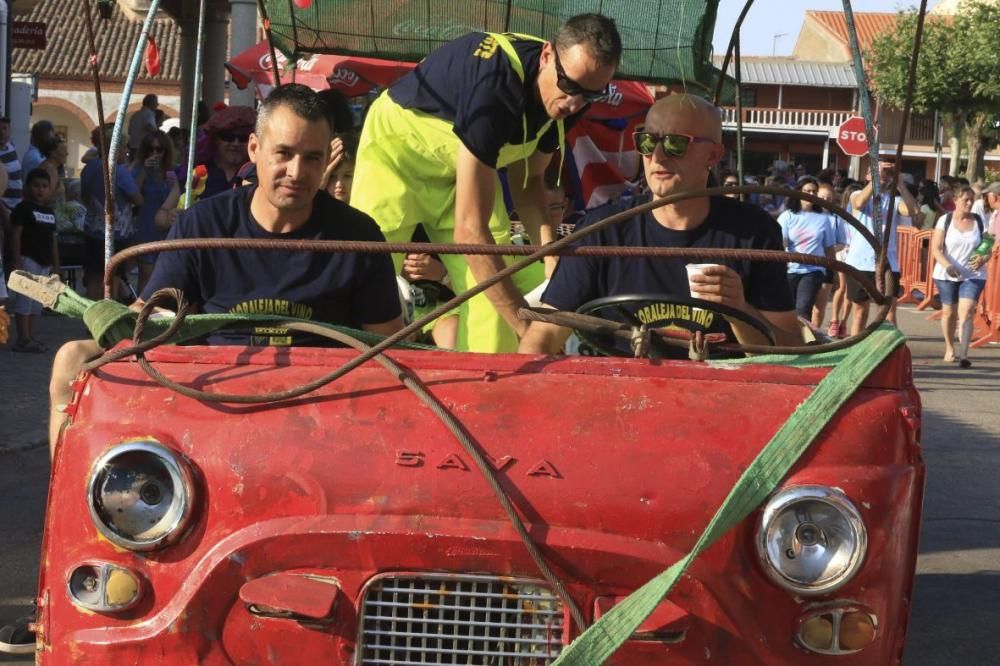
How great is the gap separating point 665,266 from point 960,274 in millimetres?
11289

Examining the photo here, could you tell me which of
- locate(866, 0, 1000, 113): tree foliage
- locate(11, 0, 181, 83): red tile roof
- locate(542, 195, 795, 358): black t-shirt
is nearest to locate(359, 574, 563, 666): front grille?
locate(542, 195, 795, 358): black t-shirt

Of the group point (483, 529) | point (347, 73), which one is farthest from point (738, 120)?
point (347, 73)

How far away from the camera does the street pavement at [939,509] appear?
5.55 m

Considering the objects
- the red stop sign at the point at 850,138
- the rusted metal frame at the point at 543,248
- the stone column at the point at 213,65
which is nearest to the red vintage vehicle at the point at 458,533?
the rusted metal frame at the point at 543,248

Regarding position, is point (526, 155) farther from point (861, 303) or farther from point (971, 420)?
point (861, 303)

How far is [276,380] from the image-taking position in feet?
10.4

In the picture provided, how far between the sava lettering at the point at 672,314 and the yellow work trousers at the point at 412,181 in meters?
1.06

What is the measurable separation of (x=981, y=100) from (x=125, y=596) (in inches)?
1923

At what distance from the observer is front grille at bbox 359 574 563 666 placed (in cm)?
290

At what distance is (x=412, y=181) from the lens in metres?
5.35

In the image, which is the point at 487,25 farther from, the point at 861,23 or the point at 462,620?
the point at 861,23

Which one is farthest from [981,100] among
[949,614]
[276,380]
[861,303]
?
[276,380]

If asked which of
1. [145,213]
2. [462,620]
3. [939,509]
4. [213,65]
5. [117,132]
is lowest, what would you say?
[939,509]

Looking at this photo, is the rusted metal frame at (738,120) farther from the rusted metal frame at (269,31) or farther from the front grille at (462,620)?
the front grille at (462,620)
